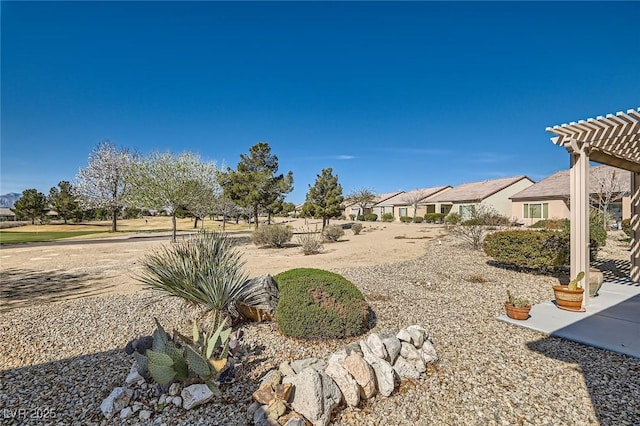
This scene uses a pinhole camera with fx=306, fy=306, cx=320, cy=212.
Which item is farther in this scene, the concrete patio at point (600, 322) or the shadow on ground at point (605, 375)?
the concrete patio at point (600, 322)

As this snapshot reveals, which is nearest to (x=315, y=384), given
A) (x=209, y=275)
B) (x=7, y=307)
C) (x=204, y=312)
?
(x=209, y=275)

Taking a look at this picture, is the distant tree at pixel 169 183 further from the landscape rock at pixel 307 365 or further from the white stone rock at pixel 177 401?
the landscape rock at pixel 307 365

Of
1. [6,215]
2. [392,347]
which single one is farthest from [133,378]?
[6,215]

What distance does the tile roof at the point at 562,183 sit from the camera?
23.7 metres

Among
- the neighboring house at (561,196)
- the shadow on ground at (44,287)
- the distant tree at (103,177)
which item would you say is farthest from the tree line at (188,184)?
the neighboring house at (561,196)

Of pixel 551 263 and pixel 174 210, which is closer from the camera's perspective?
pixel 551 263

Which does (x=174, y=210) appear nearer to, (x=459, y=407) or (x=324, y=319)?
(x=324, y=319)

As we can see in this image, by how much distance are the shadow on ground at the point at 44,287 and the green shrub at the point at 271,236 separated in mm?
8767

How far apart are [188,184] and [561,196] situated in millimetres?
29171

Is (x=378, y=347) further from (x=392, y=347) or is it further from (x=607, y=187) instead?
(x=607, y=187)

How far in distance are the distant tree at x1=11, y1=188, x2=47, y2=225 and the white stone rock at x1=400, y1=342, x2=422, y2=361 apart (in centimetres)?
6267

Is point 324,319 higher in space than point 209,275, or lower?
lower

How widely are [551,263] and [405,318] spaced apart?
209 inches

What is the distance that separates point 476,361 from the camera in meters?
3.74
